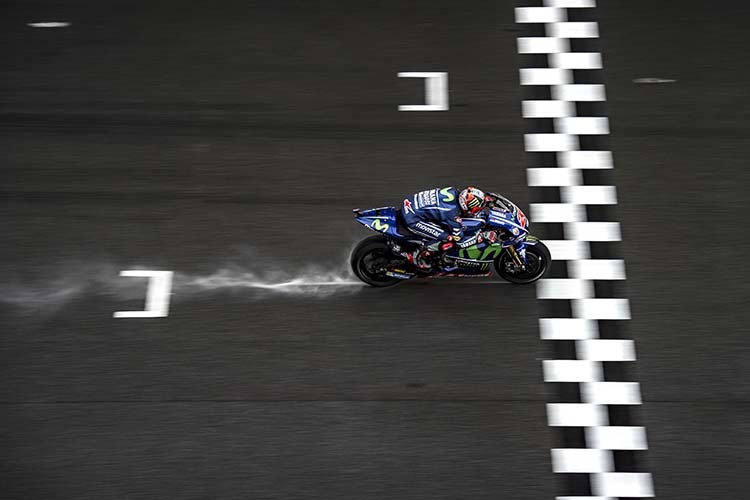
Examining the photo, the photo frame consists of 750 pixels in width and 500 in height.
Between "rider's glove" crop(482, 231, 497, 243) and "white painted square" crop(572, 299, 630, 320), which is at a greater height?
"rider's glove" crop(482, 231, 497, 243)

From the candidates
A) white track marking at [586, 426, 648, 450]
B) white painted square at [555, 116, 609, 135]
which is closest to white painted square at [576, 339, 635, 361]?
white track marking at [586, 426, 648, 450]

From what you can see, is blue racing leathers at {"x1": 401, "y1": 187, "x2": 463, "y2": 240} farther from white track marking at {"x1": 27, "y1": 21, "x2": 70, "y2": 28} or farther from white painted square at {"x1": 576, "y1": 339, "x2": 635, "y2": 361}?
white track marking at {"x1": 27, "y1": 21, "x2": 70, "y2": 28}

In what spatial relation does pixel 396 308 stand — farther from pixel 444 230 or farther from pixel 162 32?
pixel 162 32

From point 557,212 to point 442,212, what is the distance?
1879mm

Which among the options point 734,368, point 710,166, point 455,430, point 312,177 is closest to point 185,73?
point 312,177

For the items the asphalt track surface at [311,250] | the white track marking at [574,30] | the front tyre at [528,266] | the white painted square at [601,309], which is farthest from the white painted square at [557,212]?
the white track marking at [574,30]

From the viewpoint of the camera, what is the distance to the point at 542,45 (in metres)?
11.4

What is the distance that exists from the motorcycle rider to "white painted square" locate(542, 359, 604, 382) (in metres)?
1.62

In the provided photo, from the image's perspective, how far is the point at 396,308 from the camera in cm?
918

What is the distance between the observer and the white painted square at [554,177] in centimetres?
1013

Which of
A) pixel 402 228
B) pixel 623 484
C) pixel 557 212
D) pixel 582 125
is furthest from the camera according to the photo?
pixel 582 125

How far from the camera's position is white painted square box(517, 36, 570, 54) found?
1133cm

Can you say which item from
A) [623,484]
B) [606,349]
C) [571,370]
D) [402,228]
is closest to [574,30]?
[402,228]

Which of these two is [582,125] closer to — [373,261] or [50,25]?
[373,261]
